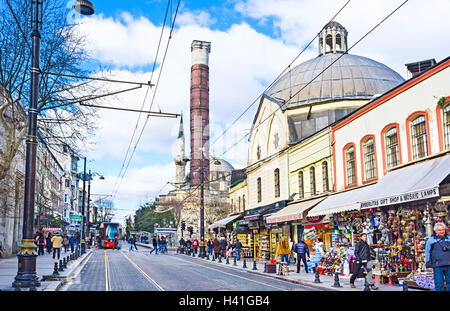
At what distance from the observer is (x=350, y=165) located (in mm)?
20578

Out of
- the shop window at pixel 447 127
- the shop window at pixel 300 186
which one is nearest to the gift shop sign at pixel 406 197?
the shop window at pixel 447 127

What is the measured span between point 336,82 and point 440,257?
23455 millimetres

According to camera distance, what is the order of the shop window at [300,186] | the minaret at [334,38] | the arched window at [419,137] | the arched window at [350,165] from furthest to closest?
1. the minaret at [334,38]
2. the shop window at [300,186]
3. the arched window at [350,165]
4. the arched window at [419,137]

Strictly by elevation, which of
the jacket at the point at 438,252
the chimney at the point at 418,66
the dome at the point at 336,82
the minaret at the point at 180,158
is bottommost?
the jacket at the point at 438,252

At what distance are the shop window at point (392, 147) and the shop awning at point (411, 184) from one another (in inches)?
37.0

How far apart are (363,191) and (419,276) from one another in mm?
4762

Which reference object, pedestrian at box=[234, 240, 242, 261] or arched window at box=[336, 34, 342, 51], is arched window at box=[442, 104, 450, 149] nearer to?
pedestrian at box=[234, 240, 242, 261]

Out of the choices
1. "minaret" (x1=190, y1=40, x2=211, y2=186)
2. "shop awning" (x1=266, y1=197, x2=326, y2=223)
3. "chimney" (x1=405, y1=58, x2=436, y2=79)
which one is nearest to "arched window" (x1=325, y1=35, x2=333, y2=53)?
"chimney" (x1=405, y1=58, x2=436, y2=79)

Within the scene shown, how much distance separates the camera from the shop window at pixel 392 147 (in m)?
17.0

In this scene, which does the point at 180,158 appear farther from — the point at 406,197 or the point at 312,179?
the point at 406,197

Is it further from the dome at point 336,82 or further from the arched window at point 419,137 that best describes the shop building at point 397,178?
the dome at point 336,82

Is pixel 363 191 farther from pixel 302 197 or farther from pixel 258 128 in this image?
pixel 258 128

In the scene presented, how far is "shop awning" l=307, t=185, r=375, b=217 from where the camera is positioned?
16245 millimetres
